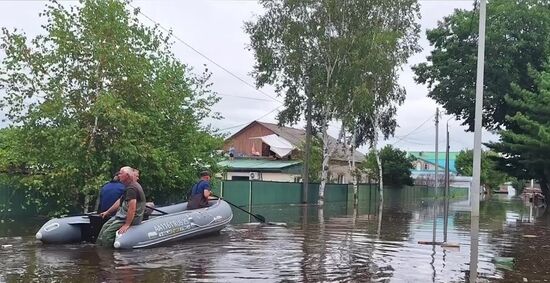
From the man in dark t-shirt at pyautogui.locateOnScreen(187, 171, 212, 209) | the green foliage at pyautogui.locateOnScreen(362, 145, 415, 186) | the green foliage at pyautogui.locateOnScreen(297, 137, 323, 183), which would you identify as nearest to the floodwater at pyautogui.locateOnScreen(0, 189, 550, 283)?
the man in dark t-shirt at pyautogui.locateOnScreen(187, 171, 212, 209)

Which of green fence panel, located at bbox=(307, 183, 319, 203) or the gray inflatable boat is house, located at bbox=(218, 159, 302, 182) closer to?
green fence panel, located at bbox=(307, 183, 319, 203)

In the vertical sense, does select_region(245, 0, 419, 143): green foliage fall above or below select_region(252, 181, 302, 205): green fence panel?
above

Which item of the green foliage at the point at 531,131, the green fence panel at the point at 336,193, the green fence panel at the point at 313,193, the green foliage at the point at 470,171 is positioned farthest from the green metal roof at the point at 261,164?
the green foliage at the point at 470,171

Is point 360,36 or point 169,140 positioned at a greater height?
point 360,36

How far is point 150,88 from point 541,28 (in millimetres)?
27467

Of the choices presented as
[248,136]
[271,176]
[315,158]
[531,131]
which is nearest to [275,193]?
[271,176]

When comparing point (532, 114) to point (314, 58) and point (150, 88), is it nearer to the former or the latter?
point (314, 58)

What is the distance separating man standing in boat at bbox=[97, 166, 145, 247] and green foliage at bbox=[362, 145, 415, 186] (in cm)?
4236

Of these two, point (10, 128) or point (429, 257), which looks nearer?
point (429, 257)

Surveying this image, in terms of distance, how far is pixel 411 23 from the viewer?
37562mm

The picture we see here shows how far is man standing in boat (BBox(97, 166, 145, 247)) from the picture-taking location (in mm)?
12086

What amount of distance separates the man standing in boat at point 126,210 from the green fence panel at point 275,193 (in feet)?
63.9

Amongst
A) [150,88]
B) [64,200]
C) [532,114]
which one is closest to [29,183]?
[64,200]

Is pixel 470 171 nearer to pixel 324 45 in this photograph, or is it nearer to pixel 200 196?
pixel 324 45
